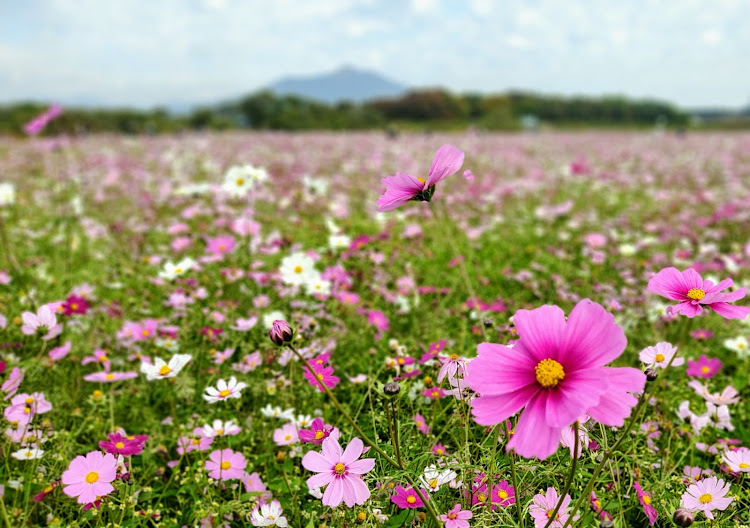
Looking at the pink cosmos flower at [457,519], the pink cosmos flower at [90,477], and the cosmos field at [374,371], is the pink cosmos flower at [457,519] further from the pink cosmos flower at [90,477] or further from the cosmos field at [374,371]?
the pink cosmos flower at [90,477]

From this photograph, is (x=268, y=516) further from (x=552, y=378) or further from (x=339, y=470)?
(x=552, y=378)

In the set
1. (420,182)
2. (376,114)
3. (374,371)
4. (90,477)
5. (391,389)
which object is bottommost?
(374,371)

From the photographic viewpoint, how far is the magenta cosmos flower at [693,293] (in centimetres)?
82

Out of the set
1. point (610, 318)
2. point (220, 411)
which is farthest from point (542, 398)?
point (220, 411)

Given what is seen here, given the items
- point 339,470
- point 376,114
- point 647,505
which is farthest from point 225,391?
point 376,114

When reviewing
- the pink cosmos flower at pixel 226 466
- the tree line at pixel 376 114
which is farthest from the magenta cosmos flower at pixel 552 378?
the tree line at pixel 376 114

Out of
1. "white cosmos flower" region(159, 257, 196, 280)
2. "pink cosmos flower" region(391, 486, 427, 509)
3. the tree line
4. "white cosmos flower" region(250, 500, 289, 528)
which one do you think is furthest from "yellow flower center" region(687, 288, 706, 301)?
the tree line

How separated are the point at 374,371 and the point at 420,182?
1033mm

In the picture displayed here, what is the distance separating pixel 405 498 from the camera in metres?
1.02

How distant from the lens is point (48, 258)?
10.2 feet

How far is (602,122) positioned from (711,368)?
117 ft

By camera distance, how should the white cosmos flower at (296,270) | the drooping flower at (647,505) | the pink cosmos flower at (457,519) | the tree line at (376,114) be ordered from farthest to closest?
the tree line at (376,114) → the white cosmos flower at (296,270) → the drooping flower at (647,505) → the pink cosmos flower at (457,519)

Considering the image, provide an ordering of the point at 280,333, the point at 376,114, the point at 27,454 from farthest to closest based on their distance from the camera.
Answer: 1. the point at 376,114
2. the point at 27,454
3. the point at 280,333

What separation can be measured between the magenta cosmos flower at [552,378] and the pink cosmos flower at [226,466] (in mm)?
791
